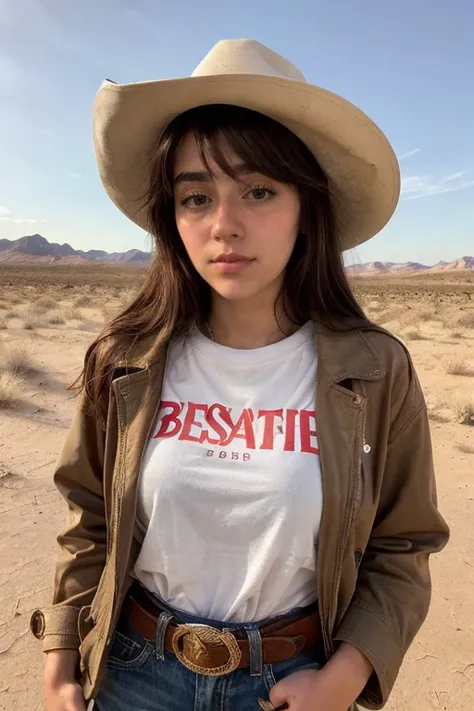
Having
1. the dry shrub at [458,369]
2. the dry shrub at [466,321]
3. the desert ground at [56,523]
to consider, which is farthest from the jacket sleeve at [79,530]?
the dry shrub at [466,321]

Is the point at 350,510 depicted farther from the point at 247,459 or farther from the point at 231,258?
the point at 231,258

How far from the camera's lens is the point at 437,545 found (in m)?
1.29

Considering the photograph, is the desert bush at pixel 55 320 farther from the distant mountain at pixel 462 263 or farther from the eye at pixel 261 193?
the distant mountain at pixel 462 263

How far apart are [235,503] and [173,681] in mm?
435

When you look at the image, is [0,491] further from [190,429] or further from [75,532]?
[190,429]

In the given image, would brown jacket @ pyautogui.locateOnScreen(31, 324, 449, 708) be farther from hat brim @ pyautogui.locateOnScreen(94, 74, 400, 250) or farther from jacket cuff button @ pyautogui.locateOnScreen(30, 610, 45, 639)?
hat brim @ pyautogui.locateOnScreen(94, 74, 400, 250)

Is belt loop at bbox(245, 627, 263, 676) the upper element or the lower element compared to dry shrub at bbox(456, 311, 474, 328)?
upper

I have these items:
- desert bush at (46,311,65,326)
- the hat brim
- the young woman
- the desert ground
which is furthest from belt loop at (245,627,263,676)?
desert bush at (46,311,65,326)

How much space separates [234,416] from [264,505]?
0.23 metres

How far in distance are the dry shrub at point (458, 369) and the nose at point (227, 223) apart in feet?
25.6

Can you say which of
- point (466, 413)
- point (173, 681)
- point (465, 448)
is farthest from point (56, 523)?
point (466, 413)

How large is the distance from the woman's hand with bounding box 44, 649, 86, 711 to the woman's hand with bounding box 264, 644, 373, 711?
48cm

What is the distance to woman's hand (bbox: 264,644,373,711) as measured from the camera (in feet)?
3.79

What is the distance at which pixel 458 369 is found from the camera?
27.3 ft
